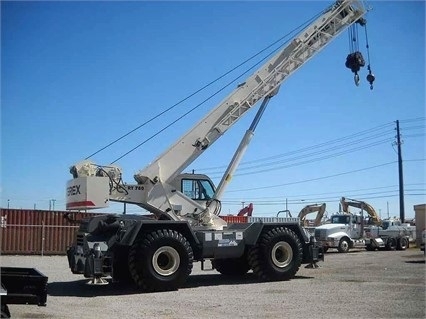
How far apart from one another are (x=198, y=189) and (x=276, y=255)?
3.11 meters

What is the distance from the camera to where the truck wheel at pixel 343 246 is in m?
31.5

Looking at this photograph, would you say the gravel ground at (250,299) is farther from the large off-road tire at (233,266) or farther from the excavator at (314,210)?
the excavator at (314,210)

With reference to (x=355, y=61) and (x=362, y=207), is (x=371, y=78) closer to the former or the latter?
(x=355, y=61)

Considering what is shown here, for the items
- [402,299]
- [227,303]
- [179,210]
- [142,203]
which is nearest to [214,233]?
[179,210]

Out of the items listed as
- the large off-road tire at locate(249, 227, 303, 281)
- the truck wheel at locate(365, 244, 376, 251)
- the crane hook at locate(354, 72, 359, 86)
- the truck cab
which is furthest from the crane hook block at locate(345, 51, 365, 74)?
the truck wheel at locate(365, 244, 376, 251)

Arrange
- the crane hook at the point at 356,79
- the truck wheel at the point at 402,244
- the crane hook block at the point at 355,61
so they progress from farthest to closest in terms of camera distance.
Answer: the truck wheel at the point at 402,244, the crane hook at the point at 356,79, the crane hook block at the point at 355,61

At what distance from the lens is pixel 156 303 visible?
1132cm

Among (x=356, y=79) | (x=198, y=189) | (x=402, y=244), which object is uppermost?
(x=356, y=79)

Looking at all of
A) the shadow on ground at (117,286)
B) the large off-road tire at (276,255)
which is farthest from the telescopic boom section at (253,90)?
the large off-road tire at (276,255)

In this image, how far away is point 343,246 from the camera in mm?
31609

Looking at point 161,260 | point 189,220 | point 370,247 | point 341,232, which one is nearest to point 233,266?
point 189,220

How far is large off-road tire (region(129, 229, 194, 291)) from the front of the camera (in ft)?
42.9

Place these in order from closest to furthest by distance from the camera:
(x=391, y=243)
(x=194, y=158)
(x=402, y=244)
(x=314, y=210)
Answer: (x=194, y=158) → (x=391, y=243) → (x=402, y=244) → (x=314, y=210)

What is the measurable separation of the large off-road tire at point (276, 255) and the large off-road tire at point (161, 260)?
7.64 feet
